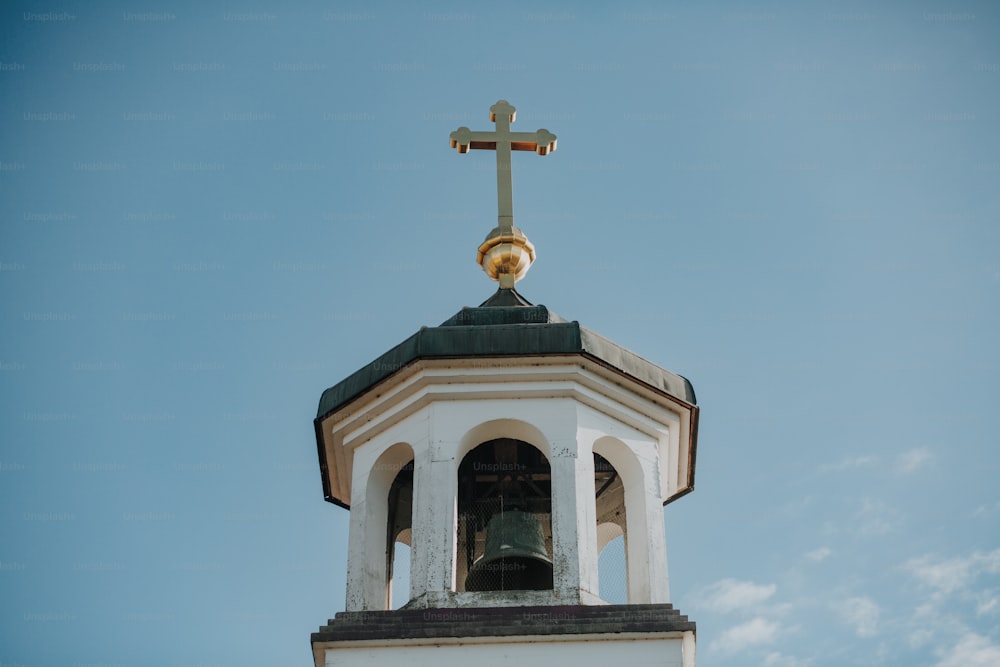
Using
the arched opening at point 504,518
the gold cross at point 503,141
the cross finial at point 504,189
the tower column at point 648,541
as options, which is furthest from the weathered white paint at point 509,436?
the gold cross at point 503,141

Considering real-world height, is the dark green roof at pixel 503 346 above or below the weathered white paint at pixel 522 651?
above

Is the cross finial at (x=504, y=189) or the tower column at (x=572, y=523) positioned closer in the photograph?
the tower column at (x=572, y=523)

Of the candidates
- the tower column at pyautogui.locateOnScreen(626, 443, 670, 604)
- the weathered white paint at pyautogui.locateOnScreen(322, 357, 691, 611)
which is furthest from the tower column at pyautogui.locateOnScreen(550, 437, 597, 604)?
the tower column at pyautogui.locateOnScreen(626, 443, 670, 604)

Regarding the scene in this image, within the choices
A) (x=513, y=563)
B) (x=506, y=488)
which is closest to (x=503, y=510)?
(x=506, y=488)

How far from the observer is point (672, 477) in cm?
1708

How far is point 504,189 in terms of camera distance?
1856cm

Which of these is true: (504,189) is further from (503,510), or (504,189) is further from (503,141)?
(503,510)

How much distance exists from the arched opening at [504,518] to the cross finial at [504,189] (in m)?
1.84

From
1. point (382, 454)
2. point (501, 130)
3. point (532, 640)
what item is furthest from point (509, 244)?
point (532, 640)

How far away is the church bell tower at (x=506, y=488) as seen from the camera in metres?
14.6

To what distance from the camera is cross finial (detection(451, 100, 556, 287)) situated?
1820 cm

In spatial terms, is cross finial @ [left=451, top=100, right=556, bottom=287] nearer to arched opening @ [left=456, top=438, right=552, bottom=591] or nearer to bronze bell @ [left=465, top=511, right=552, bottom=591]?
arched opening @ [left=456, top=438, right=552, bottom=591]

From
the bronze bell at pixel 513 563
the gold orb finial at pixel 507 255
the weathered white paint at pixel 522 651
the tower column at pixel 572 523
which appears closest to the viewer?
the weathered white paint at pixel 522 651

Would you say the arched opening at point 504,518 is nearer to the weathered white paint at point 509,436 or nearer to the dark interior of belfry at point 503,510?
the dark interior of belfry at point 503,510
